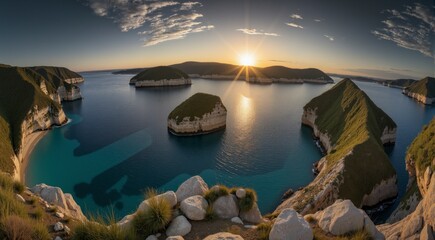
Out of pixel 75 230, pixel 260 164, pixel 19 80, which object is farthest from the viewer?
pixel 19 80

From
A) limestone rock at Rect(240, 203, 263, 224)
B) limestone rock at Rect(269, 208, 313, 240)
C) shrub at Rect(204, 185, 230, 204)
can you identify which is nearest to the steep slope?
limestone rock at Rect(240, 203, 263, 224)

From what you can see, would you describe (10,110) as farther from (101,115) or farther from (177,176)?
(177,176)

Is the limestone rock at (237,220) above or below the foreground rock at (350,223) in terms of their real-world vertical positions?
below

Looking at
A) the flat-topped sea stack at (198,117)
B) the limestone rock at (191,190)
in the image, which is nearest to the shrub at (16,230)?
the limestone rock at (191,190)

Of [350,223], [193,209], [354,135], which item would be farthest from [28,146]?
[354,135]

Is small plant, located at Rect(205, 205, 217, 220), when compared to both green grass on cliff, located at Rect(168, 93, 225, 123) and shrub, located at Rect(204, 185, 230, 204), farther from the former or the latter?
green grass on cliff, located at Rect(168, 93, 225, 123)

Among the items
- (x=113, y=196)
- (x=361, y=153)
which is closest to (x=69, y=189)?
(x=113, y=196)

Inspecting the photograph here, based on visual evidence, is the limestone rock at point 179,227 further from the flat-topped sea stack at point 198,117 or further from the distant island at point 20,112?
the flat-topped sea stack at point 198,117
